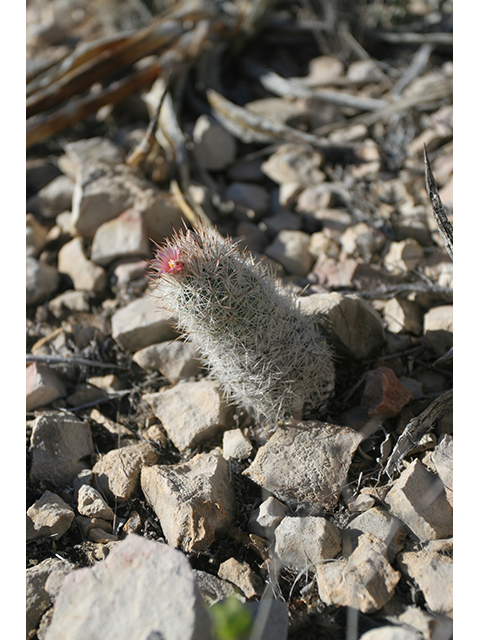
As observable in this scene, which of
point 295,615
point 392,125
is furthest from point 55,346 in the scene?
point 392,125

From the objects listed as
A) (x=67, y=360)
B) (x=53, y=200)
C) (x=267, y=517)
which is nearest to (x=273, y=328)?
(x=267, y=517)

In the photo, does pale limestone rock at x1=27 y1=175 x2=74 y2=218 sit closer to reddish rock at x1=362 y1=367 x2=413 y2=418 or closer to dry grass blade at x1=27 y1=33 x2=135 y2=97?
dry grass blade at x1=27 y1=33 x2=135 y2=97

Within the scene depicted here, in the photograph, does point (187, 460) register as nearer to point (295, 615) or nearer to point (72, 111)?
point (295, 615)

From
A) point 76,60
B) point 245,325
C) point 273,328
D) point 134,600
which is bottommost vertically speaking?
point 134,600

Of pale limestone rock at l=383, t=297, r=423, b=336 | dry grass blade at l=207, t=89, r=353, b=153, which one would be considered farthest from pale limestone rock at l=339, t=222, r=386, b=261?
dry grass blade at l=207, t=89, r=353, b=153

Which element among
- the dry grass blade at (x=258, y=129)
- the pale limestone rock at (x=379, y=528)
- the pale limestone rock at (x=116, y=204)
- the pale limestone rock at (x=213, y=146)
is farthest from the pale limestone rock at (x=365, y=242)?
the pale limestone rock at (x=379, y=528)

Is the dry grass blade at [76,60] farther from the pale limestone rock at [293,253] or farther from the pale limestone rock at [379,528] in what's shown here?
the pale limestone rock at [379,528]

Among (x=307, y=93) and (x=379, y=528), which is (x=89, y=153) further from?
(x=379, y=528)
